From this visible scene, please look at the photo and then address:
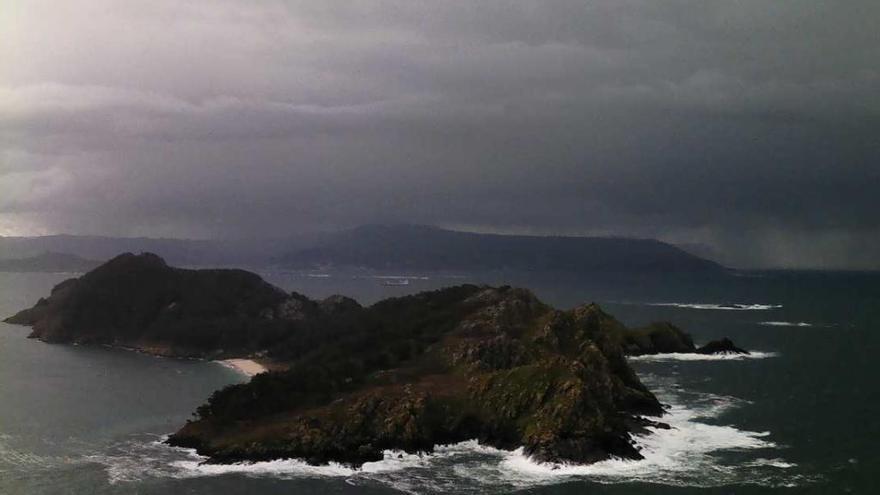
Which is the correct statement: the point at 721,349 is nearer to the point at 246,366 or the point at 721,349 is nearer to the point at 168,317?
the point at 246,366

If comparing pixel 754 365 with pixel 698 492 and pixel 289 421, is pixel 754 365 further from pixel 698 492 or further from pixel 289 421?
pixel 289 421

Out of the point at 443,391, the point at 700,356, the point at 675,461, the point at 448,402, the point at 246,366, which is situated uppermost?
the point at 443,391

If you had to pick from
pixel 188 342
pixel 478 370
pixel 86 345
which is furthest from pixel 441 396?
pixel 86 345

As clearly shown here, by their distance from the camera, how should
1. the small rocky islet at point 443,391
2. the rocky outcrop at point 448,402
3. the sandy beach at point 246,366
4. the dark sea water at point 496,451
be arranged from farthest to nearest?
the sandy beach at point 246,366 → the small rocky islet at point 443,391 → the rocky outcrop at point 448,402 → the dark sea water at point 496,451

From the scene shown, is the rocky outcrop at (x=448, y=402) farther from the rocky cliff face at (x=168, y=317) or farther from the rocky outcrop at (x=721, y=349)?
the rocky cliff face at (x=168, y=317)

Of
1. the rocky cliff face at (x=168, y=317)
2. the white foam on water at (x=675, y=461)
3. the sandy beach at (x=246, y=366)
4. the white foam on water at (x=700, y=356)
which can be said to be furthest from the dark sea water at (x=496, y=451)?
the rocky cliff face at (x=168, y=317)

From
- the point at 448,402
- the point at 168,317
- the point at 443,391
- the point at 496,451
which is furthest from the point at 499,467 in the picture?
the point at 168,317

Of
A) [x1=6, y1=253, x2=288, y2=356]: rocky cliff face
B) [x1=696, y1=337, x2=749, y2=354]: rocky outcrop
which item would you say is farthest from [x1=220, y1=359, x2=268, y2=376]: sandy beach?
[x1=696, y1=337, x2=749, y2=354]: rocky outcrop
